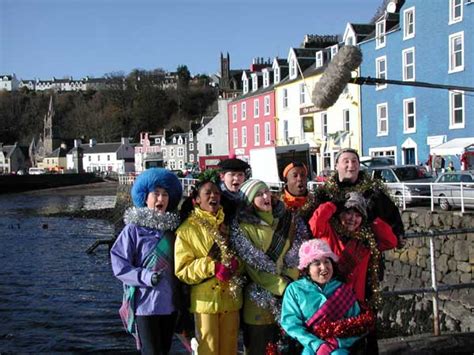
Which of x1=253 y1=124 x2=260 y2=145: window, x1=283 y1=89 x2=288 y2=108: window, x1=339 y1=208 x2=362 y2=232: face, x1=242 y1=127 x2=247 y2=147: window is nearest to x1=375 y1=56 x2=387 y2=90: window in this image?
x1=283 y1=89 x2=288 y2=108: window

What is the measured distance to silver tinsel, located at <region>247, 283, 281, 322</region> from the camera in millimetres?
4273

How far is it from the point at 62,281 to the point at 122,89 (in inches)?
4672

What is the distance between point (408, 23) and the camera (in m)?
30.0

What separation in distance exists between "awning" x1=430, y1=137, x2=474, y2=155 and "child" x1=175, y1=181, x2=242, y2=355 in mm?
21292

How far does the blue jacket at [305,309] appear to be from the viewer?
3861 millimetres

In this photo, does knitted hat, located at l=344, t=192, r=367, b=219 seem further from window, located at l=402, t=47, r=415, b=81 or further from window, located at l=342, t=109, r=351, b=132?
window, located at l=342, t=109, r=351, b=132

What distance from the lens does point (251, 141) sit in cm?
4962

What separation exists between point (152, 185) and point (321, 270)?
57.2 inches

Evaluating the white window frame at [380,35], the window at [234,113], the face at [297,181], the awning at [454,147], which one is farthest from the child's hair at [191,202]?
the window at [234,113]

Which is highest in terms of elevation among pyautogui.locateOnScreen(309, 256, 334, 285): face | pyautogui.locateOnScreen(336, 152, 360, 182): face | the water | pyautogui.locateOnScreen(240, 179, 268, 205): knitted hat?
pyautogui.locateOnScreen(336, 152, 360, 182): face

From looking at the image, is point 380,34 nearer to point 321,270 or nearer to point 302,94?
point 302,94

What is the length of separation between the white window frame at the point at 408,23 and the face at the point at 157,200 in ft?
91.7

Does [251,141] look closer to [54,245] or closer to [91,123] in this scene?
[54,245]

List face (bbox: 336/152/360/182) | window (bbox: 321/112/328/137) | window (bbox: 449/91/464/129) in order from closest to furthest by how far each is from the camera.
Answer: face (bbox: 336/152/360/182) → window (bbox: 449/91/464/129) → window (bbox: 321/112/328/137)
